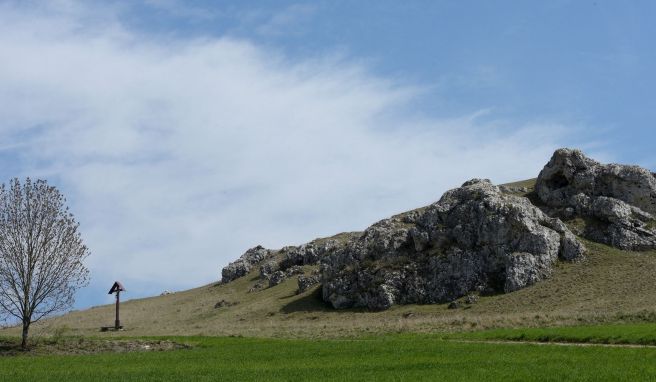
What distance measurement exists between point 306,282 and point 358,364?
73.6 meters

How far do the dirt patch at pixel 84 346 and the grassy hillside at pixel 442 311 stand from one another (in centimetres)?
295

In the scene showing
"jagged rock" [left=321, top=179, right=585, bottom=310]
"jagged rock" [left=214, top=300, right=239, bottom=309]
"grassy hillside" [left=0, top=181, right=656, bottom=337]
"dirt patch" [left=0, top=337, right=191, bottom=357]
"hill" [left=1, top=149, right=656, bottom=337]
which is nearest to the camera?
"dirt patch" [left=0, top=337, right=191, bottom=357]

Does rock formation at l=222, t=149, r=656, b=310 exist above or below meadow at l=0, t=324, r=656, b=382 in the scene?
above

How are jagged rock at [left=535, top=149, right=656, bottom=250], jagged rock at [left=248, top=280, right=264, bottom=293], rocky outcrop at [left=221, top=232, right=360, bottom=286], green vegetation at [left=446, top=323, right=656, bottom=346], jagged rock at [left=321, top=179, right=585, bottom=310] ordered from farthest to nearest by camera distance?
rocky outcrop at [left=221, top=232, right=360, bottom=286], jagged rock at [left=248, top=280, right=264, bottom=293], jagged rock at [left=535, top=149, right=656, bottom=250], jagged rock at [left=321, top=179, right=585, bottom=310], green vegetation at [left=446, top=323, right=656, bottom=346]

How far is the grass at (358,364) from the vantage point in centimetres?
2809

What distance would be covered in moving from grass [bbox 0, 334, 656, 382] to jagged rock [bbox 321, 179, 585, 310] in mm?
41807

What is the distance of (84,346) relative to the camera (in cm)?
5331

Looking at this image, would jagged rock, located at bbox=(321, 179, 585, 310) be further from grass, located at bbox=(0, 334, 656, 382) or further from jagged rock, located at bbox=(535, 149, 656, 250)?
grass, located at bbox=(0, 334, 656, 382)

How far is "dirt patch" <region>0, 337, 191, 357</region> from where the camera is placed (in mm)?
51531

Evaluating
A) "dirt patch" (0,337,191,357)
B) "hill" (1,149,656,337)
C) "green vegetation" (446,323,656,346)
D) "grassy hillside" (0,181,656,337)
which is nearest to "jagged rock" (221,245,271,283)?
"grassy hillside" (0,181,656,337)

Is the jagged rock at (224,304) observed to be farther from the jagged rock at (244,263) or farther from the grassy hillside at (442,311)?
the jagged rock at (244,263)

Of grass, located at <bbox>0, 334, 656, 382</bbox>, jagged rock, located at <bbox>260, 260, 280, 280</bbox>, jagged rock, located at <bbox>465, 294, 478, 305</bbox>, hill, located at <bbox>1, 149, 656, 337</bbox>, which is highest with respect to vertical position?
jagged rock, located at <bbox>260, 260, 280, 280</bbox>

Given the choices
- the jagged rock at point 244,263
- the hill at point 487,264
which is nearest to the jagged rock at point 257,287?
the hill at point 487,264

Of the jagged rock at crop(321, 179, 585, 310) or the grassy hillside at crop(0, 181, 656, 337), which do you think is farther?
the jagged rock at crop(321, 179, 585, 310)
